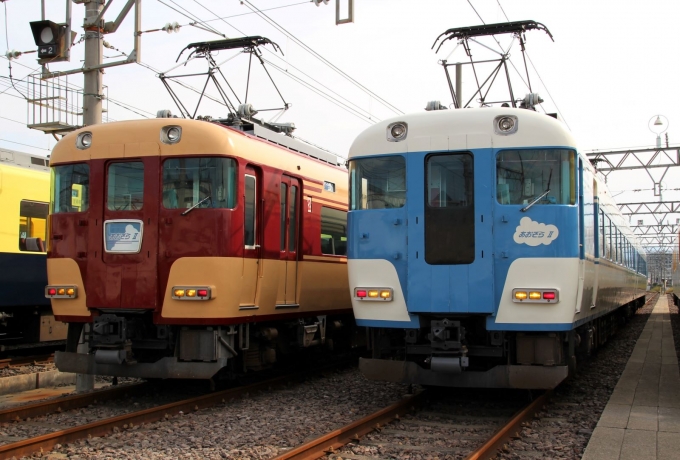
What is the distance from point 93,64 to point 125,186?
2002mm

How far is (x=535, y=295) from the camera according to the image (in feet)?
26.4

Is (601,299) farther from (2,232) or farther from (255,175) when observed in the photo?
(2,232)

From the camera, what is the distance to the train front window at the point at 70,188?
9680 millimetres

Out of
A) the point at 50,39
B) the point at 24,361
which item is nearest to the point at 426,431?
the point at 50,39

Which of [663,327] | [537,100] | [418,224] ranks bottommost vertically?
[663,327]

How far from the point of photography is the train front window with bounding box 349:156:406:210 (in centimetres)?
878

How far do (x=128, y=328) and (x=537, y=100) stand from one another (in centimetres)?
628

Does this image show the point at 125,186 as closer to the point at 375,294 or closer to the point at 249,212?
the point at 249,212

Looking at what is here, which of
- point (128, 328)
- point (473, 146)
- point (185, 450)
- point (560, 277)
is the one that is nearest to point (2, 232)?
point (128, 328)

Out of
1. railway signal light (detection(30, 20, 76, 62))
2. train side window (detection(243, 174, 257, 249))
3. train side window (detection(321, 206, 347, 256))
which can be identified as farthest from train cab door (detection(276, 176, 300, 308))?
railway signal light (detection(30, 20, 76, 62))

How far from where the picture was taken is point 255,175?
9891mm

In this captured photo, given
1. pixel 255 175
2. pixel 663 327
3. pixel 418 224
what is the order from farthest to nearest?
pixel 663 327
pixel 255 175
pixel 418 224

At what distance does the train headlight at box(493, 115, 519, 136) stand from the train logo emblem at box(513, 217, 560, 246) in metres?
1.02

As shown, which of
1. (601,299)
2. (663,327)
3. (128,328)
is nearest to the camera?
(128,328)
